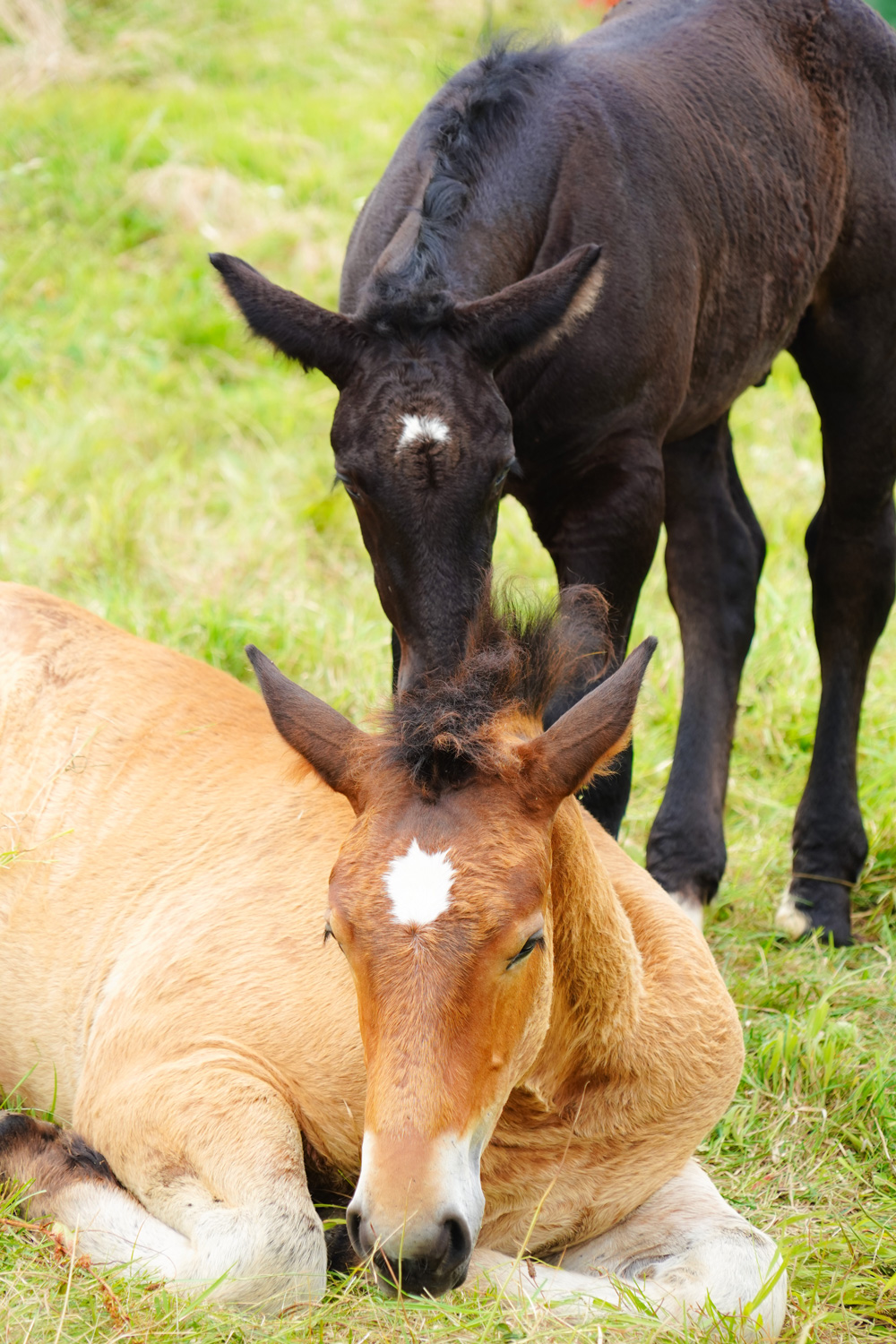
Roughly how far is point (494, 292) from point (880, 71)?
204 cm

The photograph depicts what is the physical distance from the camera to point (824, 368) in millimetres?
5000

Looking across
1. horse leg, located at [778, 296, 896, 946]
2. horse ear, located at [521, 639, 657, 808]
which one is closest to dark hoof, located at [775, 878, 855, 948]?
horse leg, located at [778, 296, 896, 946]

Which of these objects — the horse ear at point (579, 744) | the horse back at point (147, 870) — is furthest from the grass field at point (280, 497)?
the horse ear at point (579, 744)

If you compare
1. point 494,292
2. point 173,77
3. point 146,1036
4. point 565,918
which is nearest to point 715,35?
point 494,292

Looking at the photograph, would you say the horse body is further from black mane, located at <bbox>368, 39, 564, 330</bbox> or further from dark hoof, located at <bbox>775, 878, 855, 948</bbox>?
dark hoof, located at <bbox>775, 878, 855, 948</bbox>

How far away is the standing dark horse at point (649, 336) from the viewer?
360 cm

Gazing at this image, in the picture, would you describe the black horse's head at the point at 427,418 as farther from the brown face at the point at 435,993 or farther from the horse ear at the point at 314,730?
the brown face at the point at 435,993

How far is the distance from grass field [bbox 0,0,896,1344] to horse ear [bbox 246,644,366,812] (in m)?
1.03

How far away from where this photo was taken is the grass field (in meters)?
3.08

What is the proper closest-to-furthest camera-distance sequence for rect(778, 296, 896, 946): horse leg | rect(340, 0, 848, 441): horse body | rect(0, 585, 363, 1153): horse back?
1. rect(0, 585, 363, 1153): horse back
2. rect(340, 0, 848, 441): horse body
3. rect(778, 296, 896, 946): horse leg

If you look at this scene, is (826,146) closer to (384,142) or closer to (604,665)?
(604,665)

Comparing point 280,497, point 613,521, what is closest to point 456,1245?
point 613,521

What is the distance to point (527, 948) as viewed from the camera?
8.70 ft

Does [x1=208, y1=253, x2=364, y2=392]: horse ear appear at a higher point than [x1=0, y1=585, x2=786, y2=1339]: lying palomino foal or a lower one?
higher
